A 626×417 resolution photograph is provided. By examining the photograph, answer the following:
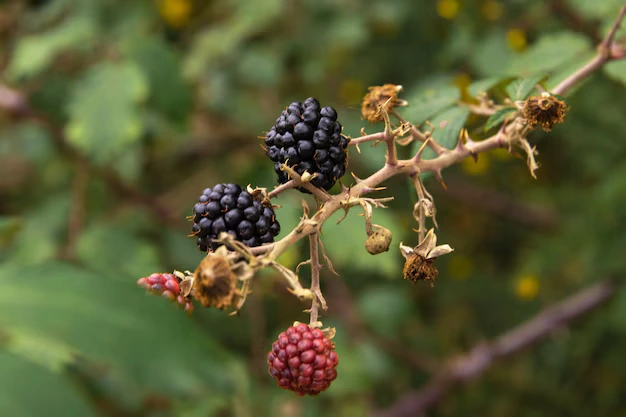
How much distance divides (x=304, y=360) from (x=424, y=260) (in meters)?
0.28

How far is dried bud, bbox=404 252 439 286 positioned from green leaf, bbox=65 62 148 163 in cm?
159

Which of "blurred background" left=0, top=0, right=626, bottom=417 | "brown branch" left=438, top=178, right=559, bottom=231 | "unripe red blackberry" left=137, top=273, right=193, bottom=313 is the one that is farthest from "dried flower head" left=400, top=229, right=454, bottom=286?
"brown branch" left=438, top=178, right=559, bottom=231

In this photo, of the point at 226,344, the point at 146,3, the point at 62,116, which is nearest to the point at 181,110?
the point at 62,116

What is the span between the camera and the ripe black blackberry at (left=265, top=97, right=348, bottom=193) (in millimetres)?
1040

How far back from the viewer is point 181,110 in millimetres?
2697

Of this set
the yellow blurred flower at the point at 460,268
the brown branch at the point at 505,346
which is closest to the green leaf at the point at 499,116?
the brown branch at the point at 505,346

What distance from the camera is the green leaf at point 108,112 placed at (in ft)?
7.66

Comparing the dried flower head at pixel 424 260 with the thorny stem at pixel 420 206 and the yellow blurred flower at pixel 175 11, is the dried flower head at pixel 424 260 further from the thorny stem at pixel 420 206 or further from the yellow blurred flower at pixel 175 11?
the yellow blurred flower at pixel 175 11

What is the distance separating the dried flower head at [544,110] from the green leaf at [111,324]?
2.36ft

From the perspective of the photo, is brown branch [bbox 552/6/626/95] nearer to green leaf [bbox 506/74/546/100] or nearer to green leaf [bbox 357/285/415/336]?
green leaf [bbox 506/74/546/100]

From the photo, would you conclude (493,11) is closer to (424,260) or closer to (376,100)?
(376,100)

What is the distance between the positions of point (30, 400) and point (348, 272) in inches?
117

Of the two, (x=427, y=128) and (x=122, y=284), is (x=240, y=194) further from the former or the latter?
(x=427, y=128)

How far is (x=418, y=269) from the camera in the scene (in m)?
1.05
